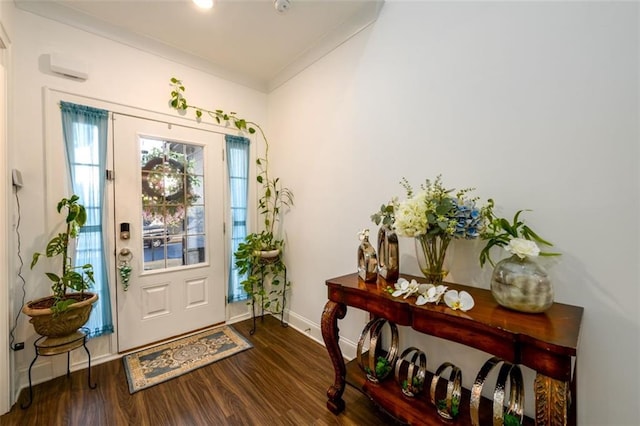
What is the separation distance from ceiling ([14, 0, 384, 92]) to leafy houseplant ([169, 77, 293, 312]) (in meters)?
0.41

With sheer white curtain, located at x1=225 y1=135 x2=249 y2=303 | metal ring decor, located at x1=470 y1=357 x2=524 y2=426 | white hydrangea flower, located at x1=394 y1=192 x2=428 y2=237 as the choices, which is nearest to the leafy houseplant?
sheer white curtain, located at x1=225 y1=135 x2=249 y2=303

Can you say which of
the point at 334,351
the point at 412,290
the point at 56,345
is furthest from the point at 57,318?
the point at 412,290

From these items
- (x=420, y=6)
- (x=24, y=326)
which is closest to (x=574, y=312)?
(x=420, y=6)

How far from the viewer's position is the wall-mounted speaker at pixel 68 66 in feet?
6.58

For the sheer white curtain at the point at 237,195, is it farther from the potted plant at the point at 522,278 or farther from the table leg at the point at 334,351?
the potted plant at the point at 522,278

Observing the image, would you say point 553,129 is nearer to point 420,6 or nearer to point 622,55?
point 622,55

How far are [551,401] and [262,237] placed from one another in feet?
8.25

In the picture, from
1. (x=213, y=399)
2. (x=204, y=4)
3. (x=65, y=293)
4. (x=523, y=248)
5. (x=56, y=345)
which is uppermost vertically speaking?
(x=204, y=4)

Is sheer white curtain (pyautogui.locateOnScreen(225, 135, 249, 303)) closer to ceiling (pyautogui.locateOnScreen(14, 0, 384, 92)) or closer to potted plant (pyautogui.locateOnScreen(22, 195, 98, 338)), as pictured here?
ceiling (pyautogui.locateOnScreen(14, 0, 384, 92))

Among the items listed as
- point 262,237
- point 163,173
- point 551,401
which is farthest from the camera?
point 262,237

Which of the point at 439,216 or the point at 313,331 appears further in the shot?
the point at 313,331

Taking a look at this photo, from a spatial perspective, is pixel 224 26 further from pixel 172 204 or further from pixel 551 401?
pixel 551 401

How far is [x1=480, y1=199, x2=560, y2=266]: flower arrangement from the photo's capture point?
3.71 ft

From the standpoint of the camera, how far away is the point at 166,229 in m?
2.56
